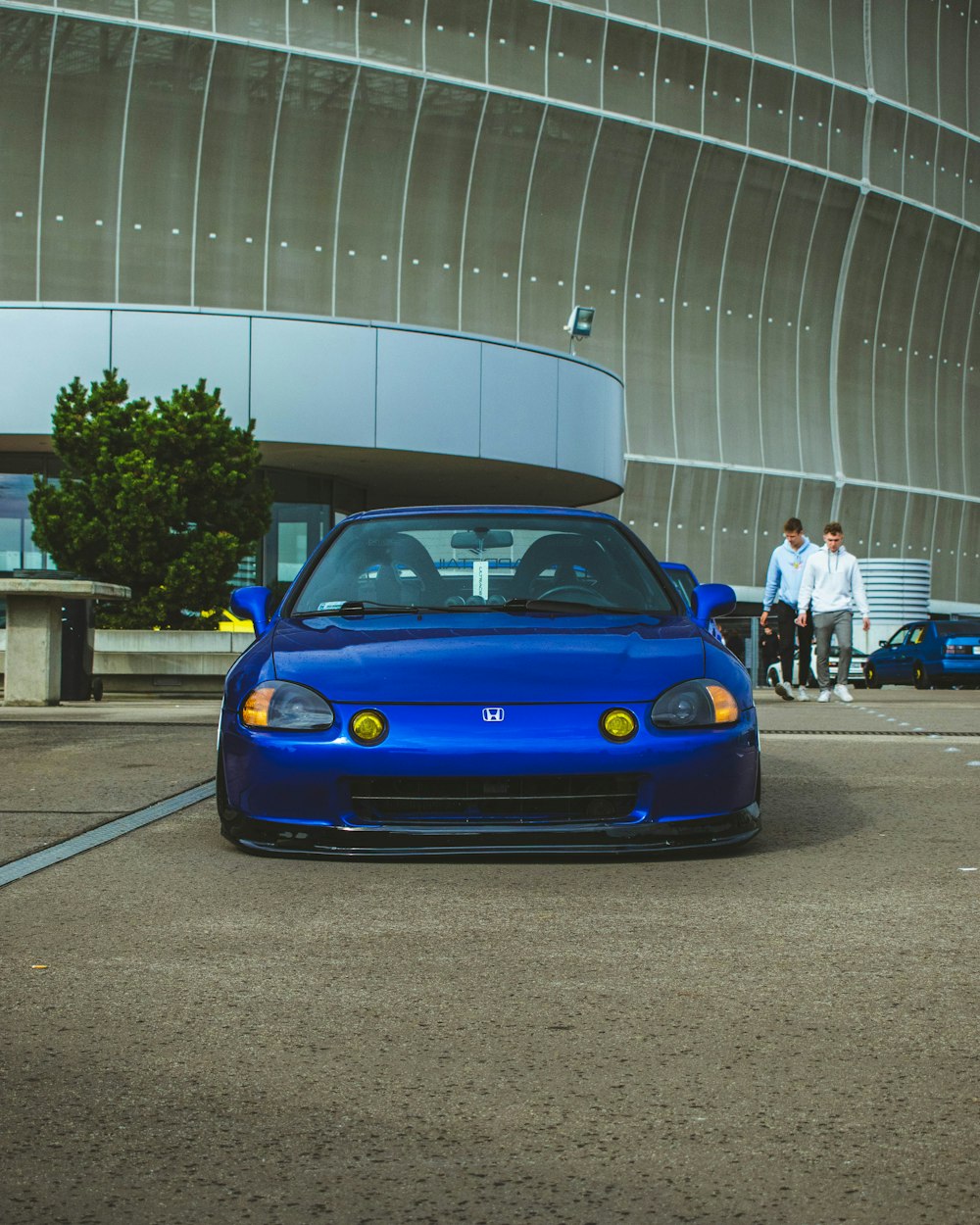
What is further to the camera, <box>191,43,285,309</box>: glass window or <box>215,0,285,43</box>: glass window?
<box>191,43,285,309</box>: glass window

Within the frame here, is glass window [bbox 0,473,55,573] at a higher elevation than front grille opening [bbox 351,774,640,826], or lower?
higher

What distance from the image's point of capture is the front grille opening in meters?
5.44

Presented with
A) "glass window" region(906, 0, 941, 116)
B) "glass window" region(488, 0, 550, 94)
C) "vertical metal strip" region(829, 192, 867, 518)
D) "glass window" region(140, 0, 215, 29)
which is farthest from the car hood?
"glass window" region(906, 0, 941, 116)

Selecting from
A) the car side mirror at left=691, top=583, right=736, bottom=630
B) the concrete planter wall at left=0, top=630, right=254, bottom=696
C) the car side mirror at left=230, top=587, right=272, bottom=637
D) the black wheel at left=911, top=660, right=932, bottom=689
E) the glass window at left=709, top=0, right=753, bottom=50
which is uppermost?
the glass window at left=709, top=0, right=753, bottom=50

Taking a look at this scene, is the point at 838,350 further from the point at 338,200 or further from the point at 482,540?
the point at 482,540

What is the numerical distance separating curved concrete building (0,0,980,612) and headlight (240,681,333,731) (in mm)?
16931

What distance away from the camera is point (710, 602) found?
6.88 metres

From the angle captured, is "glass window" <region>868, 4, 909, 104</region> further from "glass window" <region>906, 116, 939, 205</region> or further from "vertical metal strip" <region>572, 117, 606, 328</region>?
"vertical metal strip" <region>572, 117, 606, 328</region>

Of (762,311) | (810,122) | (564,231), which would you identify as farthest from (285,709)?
(810,122)

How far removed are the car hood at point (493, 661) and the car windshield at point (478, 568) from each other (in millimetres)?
439

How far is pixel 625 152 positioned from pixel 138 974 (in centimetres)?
3586

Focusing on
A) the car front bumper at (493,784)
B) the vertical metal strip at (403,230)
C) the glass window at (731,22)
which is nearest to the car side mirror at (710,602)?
the car front bumper at (493,784)

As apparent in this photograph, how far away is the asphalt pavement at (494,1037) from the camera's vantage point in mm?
2566

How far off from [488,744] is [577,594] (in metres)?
1.43
